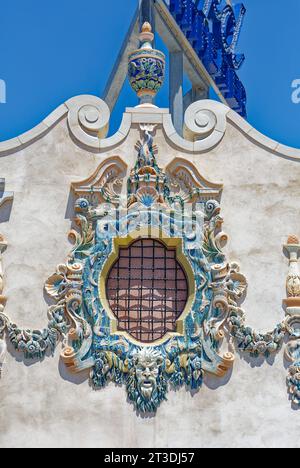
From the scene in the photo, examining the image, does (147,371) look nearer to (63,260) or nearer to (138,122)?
(63,260)

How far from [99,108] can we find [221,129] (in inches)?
93.0

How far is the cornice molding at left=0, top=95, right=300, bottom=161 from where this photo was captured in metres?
20.5

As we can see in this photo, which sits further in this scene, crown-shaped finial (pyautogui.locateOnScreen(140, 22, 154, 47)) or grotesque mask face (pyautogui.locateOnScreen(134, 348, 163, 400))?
crown-shaped finial (pyautogui.locateOnScreen(140, 22, 154, 47))

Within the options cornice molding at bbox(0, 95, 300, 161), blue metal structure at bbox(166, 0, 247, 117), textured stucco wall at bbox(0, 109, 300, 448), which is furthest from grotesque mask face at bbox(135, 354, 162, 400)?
blue metal structure at bbox(166, 0, 247, 117)

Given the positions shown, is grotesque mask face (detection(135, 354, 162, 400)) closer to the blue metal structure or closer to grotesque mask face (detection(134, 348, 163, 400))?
grotesque mask face (detection(134, 348, 163, 400))

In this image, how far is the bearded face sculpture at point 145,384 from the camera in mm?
19359

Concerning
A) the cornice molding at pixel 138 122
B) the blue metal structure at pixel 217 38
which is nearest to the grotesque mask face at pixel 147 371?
the cornice molding at pixel 138 122

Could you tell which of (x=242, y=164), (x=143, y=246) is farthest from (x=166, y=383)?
(x=242, y=164)

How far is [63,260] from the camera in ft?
65.7

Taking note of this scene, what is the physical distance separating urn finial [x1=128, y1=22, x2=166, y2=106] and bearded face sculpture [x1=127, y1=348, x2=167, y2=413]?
16.7 ft

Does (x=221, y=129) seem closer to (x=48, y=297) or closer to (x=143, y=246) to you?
(x=143, y=246)

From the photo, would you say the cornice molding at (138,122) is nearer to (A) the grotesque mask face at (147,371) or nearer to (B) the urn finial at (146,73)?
(B) the urn finial at (146,73)

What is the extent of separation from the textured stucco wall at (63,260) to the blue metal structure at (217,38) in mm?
8313

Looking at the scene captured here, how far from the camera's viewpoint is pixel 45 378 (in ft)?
64.0
